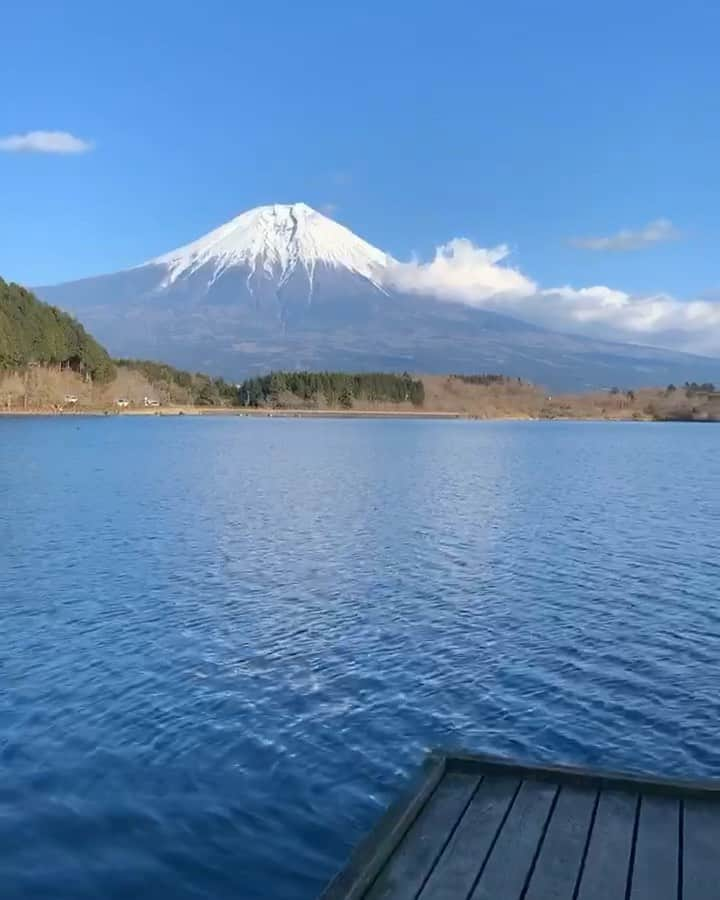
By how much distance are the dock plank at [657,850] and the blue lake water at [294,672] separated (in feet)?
7.75

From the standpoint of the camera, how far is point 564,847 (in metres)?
5.22

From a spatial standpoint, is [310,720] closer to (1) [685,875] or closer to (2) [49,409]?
(1) [685,875]

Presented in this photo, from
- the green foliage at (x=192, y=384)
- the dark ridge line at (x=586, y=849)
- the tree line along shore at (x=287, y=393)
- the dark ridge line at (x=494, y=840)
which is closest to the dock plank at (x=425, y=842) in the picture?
the dark ridge line at (x=494, y=840)

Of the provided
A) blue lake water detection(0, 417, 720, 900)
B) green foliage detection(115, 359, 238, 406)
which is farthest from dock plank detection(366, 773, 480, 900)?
green foliage detection(115, 359, 238, 406)

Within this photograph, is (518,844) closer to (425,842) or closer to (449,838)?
(449,838)

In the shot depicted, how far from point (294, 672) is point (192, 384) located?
153 m

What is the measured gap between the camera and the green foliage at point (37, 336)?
9469cm

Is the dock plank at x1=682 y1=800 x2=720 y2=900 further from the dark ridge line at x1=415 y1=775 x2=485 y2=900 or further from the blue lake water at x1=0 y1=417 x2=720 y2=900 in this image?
the blue lake water at x1=0 y1=417 x2=720 y2=900

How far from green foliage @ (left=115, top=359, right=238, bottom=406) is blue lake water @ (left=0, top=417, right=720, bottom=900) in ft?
416

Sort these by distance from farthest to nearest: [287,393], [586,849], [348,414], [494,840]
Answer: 1. [348,414]
2. [287,393]
3. [494,840]
4. [586,849]

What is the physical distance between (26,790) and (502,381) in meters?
183

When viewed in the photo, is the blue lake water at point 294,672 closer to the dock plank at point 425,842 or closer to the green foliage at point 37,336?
the dock plank at point 425,842

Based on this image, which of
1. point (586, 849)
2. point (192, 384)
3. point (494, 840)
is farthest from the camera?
point (192, 384)

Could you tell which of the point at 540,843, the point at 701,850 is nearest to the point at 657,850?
the point at 701,850
